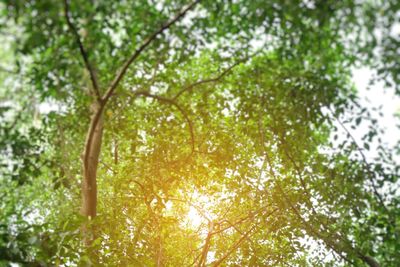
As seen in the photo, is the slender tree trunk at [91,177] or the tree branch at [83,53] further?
the slender tree trunk at [91,177]

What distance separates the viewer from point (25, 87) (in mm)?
6215

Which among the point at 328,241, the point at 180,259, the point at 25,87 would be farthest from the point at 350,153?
the point at 180,259

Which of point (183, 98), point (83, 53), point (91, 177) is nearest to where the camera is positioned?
point (83, 53)

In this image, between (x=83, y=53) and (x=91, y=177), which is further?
(x=91, y=177)

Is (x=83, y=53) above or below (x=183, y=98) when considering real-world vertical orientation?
below

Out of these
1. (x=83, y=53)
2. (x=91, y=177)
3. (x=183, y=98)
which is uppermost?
(x=183, y=98)

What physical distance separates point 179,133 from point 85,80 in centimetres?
293

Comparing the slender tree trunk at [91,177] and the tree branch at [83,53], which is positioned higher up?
the tree branch at [83,53]

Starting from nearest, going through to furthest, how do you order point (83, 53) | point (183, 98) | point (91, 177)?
point (83, 53) → point (91, 177) → point (183, 98)

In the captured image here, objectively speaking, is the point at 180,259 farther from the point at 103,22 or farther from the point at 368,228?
the point at 103,22

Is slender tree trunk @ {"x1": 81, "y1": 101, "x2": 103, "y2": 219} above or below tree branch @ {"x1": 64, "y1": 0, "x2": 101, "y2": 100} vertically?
below

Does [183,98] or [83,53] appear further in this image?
[183,98]

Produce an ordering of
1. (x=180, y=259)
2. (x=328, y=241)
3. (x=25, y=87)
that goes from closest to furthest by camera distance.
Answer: (x=25, y=87), (x=328, y=241), (x=180, y=259)

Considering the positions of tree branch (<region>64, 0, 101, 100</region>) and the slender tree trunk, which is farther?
the slender tree trunk
